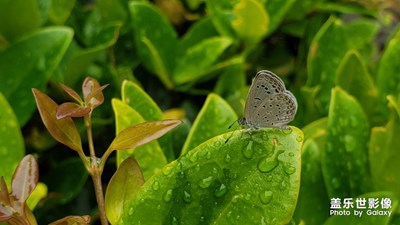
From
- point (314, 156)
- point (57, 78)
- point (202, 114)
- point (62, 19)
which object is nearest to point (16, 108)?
point (57, 78)

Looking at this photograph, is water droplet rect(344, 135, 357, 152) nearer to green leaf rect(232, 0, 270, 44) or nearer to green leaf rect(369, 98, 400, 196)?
green leaf rect(369, 98, 400, 196)

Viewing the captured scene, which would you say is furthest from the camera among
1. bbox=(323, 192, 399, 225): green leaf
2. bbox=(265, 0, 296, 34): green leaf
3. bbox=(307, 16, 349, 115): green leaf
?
bbox=(265, 0, 296, 34): green leaf

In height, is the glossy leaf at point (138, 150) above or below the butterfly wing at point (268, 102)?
below

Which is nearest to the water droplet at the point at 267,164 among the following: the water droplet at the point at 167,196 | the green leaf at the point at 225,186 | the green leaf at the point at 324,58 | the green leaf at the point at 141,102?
the green leaf at the point at 225,186

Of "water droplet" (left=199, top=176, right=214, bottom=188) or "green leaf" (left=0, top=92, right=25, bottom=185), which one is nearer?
"water droplet" (left=199, top=176, right=214, bottom=188)

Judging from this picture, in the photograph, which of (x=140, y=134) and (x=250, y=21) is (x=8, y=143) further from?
(x=250, y=21)

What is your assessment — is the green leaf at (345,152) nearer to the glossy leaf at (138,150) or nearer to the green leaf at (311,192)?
the green leaf at (311,192)

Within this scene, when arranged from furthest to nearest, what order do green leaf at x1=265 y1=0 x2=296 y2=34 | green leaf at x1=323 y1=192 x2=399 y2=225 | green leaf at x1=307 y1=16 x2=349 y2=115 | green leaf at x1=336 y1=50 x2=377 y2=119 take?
green leaf at x1=265 y1=0 x2=296 y2=34, green leaf at x1=307 y1=16 x2=349 y2=115, green leaf at x1=336 y1=50 x2=377 y2=119, green leaf at x1=323 y1=192 x2=399 y2=225

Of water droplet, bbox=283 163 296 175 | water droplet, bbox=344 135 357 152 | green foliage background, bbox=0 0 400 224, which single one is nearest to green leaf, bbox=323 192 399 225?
green foliage background, bbox=0 0 400 224
